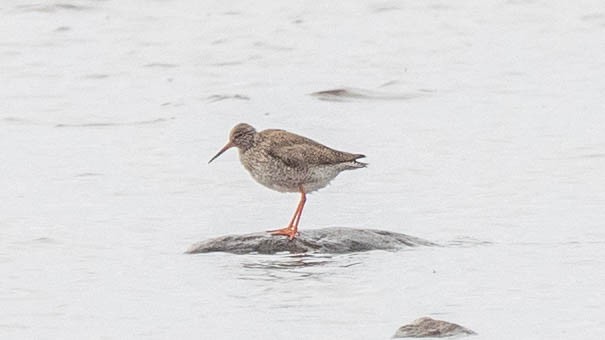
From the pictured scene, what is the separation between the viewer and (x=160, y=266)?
37.3ft

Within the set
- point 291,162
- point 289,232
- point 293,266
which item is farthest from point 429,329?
point 291,162

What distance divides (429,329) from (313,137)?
771cm

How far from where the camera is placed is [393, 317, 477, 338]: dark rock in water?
912cm

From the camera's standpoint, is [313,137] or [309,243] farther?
[313,137]

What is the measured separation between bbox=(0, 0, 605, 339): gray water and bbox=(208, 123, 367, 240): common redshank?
2.34 ft

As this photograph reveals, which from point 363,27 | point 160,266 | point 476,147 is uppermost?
point 160,266

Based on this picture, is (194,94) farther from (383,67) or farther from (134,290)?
(134,290)

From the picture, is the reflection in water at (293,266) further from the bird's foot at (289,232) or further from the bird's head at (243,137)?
the bird's head at (243,137)

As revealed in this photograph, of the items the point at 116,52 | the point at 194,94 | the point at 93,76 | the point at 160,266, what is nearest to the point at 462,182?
the point at 160,266

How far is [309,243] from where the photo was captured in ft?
38.3

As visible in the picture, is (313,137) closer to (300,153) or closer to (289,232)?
(300,153)

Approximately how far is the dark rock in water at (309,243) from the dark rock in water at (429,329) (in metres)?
2.45

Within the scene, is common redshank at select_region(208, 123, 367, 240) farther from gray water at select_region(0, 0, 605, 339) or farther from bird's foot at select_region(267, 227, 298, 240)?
gray water at select_region(0, 0, 605, 339)

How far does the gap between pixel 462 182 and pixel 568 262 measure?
321cm
